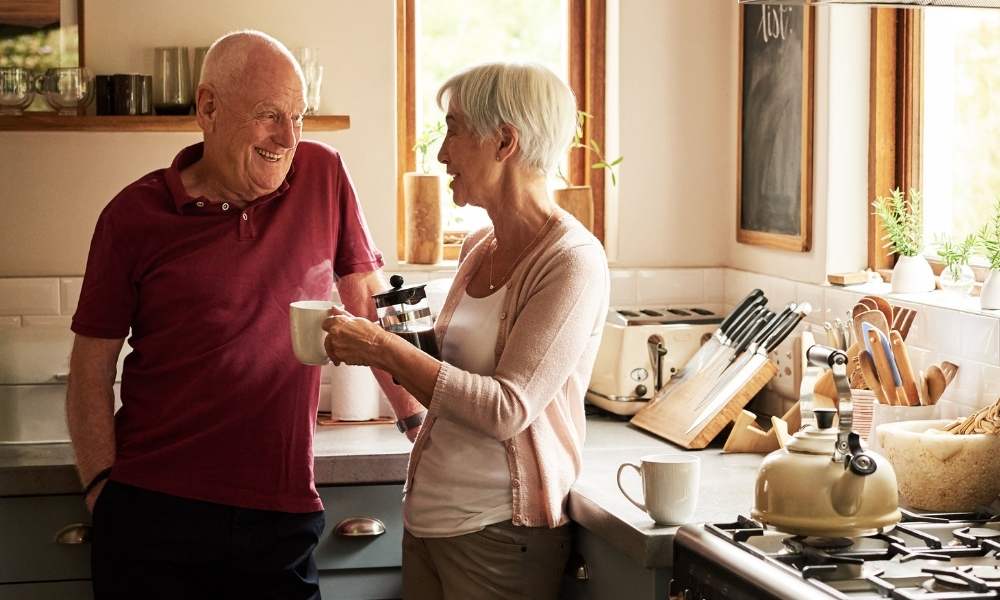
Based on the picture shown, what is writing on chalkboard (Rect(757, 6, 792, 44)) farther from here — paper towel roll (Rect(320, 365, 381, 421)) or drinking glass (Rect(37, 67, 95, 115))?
drinking glass (Rect(37, 67, 95, 115))

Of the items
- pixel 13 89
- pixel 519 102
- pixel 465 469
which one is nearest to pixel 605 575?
pixel 465 469

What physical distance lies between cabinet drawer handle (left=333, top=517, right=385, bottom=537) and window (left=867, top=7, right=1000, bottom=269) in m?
1.36

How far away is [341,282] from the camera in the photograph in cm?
→ 267

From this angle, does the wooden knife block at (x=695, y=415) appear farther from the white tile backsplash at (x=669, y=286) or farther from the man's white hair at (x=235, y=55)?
the man's white hair at (x=235, y=55)

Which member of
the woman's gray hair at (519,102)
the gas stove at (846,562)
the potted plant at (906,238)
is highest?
the woman's gray hair at (519,102)

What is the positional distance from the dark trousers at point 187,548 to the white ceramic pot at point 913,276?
4.74 feet

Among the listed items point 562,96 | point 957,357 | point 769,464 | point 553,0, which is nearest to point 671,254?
point 553,0

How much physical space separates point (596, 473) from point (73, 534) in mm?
1158

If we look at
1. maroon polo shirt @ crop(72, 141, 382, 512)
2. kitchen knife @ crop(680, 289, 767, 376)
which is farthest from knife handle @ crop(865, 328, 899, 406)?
maroon polo shirt @ crop(72, 141, 382, 512)

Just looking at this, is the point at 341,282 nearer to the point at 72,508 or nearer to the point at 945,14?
the point at 72,508

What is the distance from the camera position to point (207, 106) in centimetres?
250

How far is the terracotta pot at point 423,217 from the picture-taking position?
11.8ft

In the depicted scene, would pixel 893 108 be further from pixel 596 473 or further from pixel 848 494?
pixel 848 494

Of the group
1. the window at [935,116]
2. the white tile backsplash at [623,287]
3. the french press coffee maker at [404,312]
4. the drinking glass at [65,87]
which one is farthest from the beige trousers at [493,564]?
the drinking glass at [65,87]
